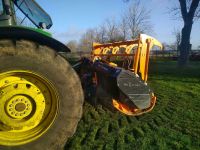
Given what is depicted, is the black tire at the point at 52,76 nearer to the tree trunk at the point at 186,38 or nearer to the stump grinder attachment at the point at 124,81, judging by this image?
the stump grinder attachment at the point at 124,81

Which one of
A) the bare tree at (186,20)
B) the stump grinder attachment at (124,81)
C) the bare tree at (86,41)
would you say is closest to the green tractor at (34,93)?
the stump grinder attachment at (124,81)

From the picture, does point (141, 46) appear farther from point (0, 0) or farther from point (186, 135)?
point (0, 0)

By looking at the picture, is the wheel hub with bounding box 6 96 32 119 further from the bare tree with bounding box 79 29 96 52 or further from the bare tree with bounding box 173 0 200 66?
the bare tree with bounding box 79 29 96 52

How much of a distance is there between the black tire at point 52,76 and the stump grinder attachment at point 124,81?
1.35m

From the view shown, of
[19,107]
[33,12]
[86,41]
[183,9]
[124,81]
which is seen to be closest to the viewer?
[19,107]

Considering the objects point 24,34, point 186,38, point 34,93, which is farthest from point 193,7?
point 34,93

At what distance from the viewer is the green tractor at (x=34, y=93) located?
331 cm

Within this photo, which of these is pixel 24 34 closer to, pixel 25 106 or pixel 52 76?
pixel 52 76

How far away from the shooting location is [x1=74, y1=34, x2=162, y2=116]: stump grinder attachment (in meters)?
4.78

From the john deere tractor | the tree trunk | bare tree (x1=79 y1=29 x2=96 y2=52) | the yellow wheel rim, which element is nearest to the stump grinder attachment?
the john deere tractor

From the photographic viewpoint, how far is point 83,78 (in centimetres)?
615

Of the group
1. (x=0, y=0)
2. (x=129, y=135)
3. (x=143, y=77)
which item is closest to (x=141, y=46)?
(x=143, y=77)

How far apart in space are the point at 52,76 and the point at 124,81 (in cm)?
160

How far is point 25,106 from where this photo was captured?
3.42m
